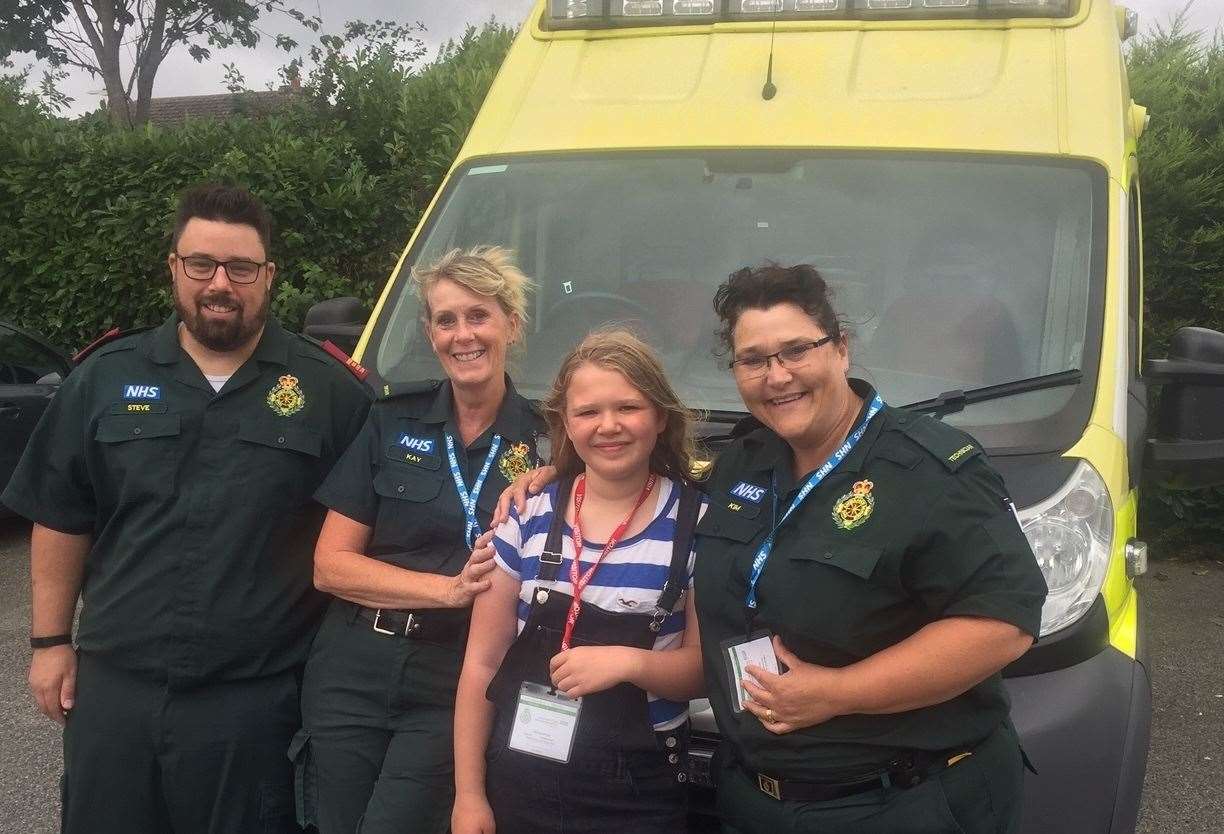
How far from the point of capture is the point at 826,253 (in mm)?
3100

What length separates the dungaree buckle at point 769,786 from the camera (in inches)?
76.2

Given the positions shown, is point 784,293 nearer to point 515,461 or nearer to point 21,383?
point 515,461

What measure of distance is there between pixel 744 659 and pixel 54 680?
5.55ft

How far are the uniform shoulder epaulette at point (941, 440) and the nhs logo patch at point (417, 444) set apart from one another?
1017 millimetres

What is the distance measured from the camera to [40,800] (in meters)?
4.02

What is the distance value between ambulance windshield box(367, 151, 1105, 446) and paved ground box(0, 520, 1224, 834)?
210cm

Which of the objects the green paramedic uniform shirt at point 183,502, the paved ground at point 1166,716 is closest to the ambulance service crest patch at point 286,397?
the green paramedic uniform shirt at point 183,502

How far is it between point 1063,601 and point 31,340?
→ 721 cm

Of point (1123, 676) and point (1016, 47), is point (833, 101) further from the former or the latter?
point (1123, 676)

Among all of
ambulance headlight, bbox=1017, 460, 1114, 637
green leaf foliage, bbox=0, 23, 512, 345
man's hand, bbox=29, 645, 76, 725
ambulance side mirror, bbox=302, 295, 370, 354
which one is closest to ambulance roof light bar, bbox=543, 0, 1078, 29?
ambulance side mirror, bbox=302, 295, 370, 354

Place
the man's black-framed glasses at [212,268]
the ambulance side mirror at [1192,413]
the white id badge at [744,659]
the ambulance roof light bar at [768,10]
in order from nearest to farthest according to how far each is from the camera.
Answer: the white id badge at [744,659], the man's black-framed glasses at [212,268], the ambulance side mirror at [1192,413], the ambulance roof light bar at [768,10]

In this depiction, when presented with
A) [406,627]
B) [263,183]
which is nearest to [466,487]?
[406,627]

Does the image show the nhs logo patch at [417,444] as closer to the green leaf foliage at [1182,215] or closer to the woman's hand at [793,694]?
the woman's hand at [793,694]

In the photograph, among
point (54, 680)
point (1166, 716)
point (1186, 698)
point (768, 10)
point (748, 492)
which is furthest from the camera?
point (1186, 698)
